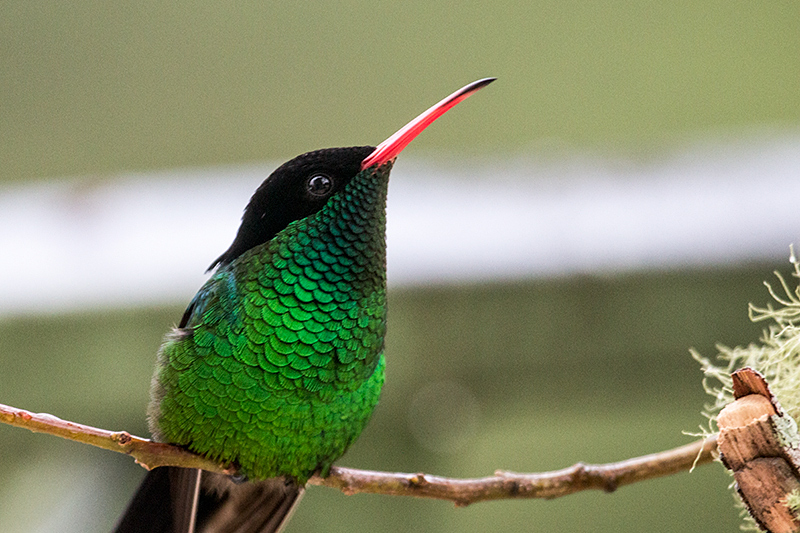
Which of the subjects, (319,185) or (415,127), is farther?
(319,185)

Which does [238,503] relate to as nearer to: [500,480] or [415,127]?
[500,480]

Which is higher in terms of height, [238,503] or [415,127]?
[415,127]

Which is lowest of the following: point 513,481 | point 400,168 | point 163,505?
point 513,481

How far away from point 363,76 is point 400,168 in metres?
0.36

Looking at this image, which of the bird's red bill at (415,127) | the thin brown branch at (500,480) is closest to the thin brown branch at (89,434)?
the thin brown branch at (500,480)

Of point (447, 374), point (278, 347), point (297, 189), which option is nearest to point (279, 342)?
point (278, 347)

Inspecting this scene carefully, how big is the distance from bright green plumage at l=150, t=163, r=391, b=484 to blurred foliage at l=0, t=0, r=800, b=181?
93 cm

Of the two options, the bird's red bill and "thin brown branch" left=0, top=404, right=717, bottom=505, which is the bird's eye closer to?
the bird's red bill

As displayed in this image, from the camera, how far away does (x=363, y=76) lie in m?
1.72

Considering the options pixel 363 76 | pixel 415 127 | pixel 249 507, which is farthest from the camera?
pixel 363 76

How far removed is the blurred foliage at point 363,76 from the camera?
5.20ft

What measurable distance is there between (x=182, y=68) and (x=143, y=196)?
1.03 ft

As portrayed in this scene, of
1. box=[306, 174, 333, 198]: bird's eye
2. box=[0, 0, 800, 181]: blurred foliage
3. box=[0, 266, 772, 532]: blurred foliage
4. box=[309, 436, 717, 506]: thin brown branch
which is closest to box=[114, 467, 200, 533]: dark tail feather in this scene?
box=[309, 436, 717, 506]: thin brown branch

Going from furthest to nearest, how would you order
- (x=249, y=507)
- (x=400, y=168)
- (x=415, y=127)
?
(x=400, y=168) < (x=249, y=507) < (x=415, y=127)
